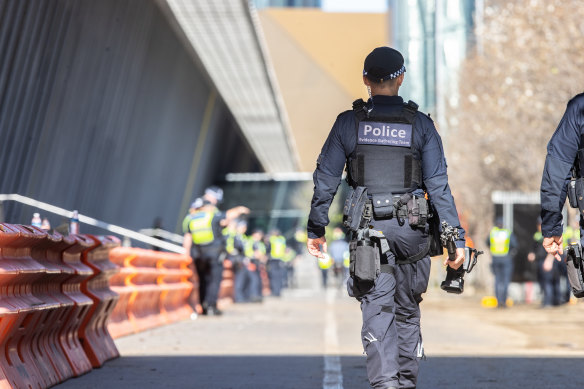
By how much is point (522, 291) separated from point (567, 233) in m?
4.82

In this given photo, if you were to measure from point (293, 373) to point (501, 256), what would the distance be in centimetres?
1594

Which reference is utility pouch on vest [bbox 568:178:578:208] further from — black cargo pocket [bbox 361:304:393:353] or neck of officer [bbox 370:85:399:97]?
black cargo pocket [bbox 361:304:393:353]

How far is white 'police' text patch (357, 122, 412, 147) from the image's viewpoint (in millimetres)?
6895

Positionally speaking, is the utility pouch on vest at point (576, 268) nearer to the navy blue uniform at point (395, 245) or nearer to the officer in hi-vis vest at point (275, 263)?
the navy blue uniform at point (395, 245)

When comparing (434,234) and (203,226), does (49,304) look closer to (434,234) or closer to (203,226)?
(434,234)

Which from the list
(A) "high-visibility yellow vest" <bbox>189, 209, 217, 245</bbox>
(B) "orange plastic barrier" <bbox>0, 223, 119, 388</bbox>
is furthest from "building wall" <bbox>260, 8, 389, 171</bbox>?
(B) "orange plastic barrier" <bbox>0, 223, 119, 388</bbox>

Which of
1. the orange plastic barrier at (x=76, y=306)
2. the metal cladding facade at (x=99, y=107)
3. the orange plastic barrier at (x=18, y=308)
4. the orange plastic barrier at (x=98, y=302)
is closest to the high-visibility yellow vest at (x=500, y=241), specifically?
the metal cladding facade at (x=99, y=107)

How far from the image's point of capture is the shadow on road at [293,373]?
28.9 ft

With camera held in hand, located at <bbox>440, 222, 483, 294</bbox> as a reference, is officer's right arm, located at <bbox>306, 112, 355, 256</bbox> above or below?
above

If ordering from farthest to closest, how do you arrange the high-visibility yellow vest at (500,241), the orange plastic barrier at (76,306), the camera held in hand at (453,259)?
the high-visibility yellow vest at (500,241) → the orange plastic barrier at (76,306) → the camera held in hand at (453,259)

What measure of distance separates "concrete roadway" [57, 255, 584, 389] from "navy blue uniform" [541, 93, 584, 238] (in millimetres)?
1694

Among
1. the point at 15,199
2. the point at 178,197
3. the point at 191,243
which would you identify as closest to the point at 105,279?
the point at 191,243

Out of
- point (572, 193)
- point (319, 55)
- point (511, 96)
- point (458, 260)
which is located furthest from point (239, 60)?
point (319, 55)

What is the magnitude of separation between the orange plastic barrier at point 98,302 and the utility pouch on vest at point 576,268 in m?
4.09
